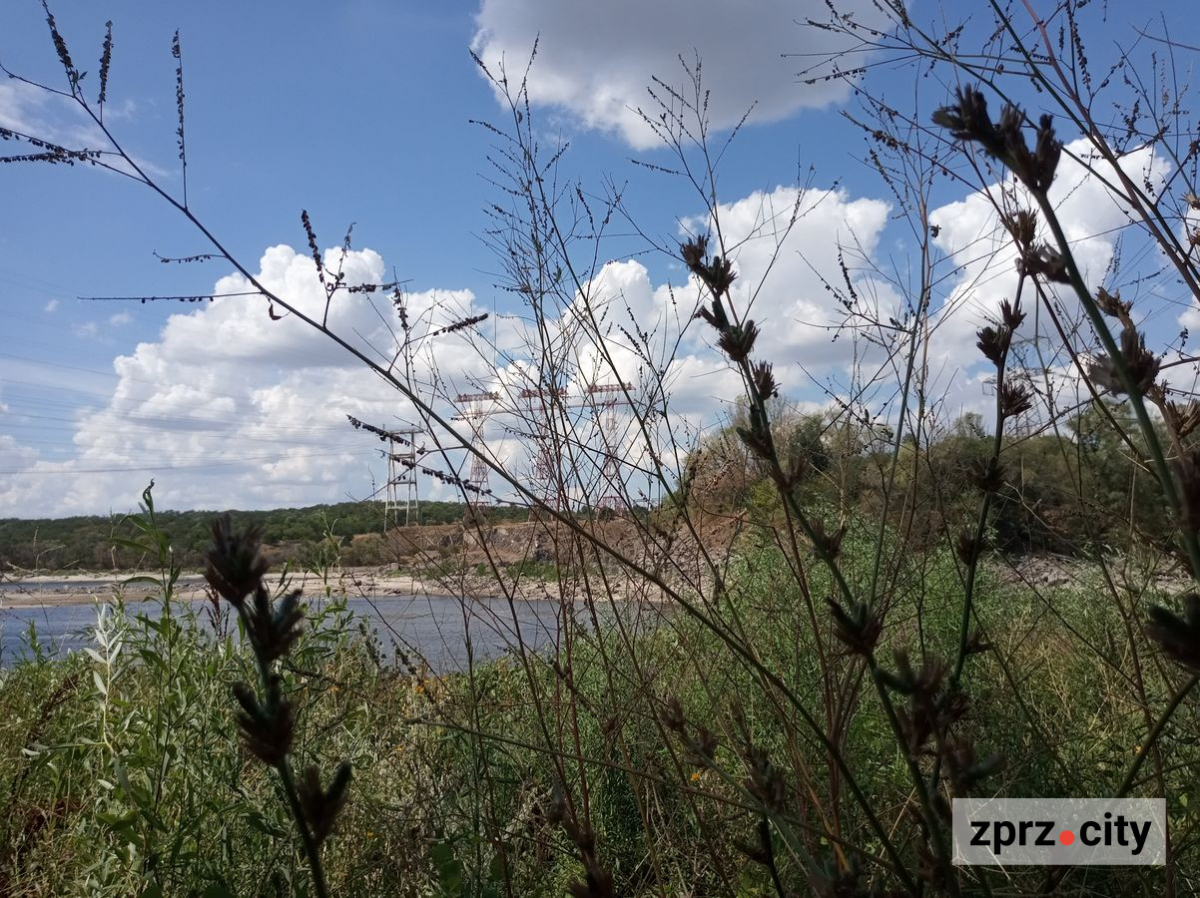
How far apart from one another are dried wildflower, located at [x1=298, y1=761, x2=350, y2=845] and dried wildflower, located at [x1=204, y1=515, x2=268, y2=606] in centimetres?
10

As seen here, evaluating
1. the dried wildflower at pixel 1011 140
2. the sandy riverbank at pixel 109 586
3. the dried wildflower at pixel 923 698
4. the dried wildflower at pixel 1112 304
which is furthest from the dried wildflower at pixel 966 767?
the sandy riverbank at pixel 109 586

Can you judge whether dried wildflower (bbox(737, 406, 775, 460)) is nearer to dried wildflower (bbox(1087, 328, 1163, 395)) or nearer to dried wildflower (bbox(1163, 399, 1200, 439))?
dried wildflower (bbox(1087, 328, 1163, 395))

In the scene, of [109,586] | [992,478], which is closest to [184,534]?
[109,586]

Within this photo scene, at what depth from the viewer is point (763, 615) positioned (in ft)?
10.5

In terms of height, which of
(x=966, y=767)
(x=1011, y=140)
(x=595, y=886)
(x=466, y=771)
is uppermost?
(x=1011, y=140)

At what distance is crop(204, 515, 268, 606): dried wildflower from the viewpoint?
1.53 feet

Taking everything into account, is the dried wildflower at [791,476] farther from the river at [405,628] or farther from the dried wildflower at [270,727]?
the river at [405,628]

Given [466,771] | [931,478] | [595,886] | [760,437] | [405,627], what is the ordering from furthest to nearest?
1. [405,627]
2. [466,771]
3. [931,478]
4. [760,437]
5. [595,886]

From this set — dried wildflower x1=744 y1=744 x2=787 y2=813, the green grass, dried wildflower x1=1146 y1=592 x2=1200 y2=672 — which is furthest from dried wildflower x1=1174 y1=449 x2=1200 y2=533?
the green grass

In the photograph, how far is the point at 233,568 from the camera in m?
0.47

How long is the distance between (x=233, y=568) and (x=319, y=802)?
141 millimetres

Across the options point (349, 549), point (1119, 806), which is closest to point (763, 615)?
point (349, 549)

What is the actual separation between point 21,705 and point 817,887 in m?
3.54

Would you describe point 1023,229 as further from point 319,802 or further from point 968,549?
point 319,802
